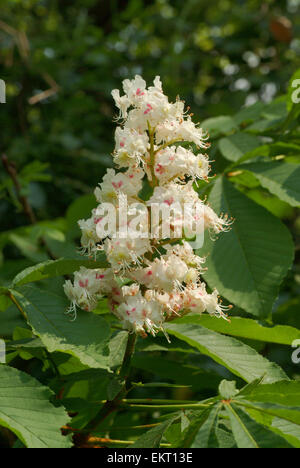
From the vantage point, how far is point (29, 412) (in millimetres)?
1020

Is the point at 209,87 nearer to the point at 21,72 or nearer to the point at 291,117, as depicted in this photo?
the point at 21,72

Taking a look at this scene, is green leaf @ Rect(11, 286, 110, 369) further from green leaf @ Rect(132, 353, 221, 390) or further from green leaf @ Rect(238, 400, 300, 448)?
green leaf @ Rect(132, 353, 221, 390)

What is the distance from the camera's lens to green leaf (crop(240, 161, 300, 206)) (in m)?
1.43

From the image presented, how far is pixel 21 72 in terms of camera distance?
3.86 m

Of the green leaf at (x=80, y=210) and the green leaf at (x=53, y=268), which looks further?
the green leaf at (x=80, y=210)

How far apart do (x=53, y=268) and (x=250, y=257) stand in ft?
1.71

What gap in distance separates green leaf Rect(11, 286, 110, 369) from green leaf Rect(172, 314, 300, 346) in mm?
228

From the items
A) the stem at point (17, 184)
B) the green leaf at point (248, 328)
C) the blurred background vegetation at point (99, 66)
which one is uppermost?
the blurred background vegetation at point (99, 66)

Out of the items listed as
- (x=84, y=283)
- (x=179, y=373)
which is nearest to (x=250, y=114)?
(x=179, y=373)

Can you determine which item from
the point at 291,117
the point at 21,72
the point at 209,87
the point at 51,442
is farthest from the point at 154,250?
the point at 209,87

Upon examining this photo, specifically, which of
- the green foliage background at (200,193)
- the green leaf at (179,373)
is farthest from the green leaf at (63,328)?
the green leaf at (179,373)

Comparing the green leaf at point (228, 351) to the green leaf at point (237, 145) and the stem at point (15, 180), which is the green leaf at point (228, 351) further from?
the stem at point (15, 180)

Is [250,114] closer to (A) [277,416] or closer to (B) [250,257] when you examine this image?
(B) [250,257]

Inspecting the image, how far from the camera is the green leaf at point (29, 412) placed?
37.7 inches
